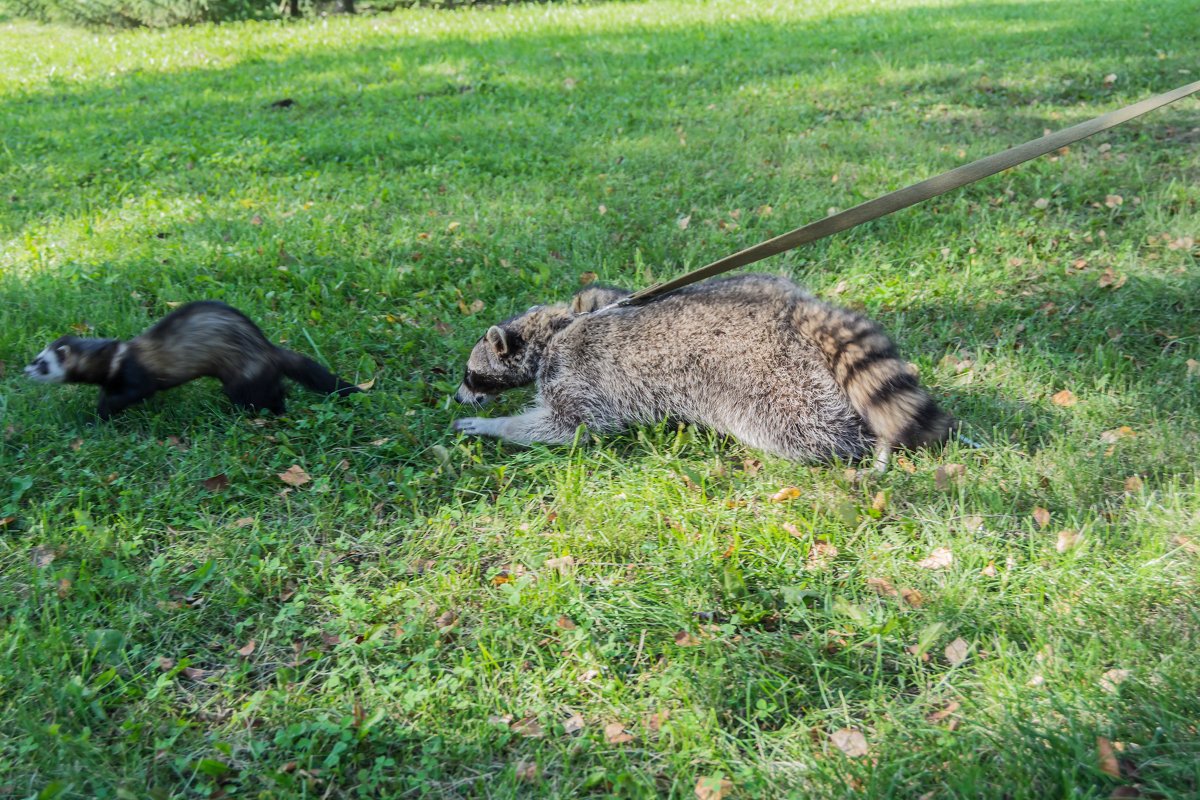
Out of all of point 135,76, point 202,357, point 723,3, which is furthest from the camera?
point 723,3

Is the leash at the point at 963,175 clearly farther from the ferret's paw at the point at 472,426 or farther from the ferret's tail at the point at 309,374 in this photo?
the ferret's tail at the point at 309,374

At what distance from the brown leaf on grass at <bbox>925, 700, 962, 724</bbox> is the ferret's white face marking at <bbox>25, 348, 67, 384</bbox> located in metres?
4.38

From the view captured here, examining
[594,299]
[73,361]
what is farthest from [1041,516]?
[73,361]

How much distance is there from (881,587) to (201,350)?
3.52 meters

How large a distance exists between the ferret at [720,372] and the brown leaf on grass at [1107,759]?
1.69 m

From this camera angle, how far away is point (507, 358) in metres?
5.01

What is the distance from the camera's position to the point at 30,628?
10.7 feet

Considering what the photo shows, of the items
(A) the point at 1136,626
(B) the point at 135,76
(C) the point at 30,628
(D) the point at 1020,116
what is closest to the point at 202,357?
(C) the point at 30,628

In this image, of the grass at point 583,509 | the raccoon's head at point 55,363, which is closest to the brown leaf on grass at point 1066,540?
the grass at point 583,509

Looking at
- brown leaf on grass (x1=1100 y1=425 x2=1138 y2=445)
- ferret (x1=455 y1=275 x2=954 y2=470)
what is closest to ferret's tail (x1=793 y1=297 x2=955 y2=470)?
ferret (x1=455 y1=275 x2=954 y2=470)

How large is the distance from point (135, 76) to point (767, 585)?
12423mm

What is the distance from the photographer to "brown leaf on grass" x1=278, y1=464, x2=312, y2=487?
4.24 meters

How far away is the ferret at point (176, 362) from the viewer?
183 inches

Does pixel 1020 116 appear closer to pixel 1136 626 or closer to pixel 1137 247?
pixel 1137 247
